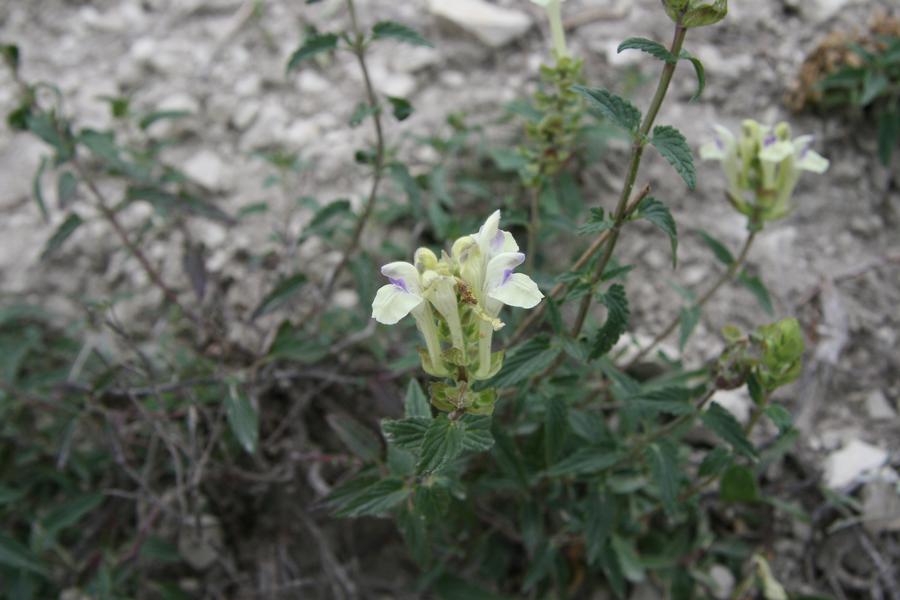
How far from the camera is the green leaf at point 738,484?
2.36 m

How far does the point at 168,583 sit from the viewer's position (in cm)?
284

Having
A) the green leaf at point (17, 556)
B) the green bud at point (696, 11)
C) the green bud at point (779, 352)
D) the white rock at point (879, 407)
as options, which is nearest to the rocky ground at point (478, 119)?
the white rock at point (879, 407)

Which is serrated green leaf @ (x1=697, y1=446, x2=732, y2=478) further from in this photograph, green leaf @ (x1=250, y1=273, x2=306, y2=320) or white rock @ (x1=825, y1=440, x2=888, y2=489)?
green leaf @ (x1=250, y1=273, x2=306, y2=320)

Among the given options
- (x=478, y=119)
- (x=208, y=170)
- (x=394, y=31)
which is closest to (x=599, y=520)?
(x=394, y=31)

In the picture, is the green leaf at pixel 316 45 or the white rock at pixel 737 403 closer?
the green leaf at pixel 316 45

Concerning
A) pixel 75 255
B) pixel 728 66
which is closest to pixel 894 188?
pixel 728 66

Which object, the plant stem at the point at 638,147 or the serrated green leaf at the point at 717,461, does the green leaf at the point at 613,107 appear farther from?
the serrated green leaf at the point at 717,461

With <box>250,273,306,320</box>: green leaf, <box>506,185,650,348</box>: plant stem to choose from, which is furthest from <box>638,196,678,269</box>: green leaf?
<box>250,273,306,320</box>: green leaf

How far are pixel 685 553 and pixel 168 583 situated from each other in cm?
201

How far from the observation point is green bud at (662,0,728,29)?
61.4 inches

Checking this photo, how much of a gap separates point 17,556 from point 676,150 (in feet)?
8.32

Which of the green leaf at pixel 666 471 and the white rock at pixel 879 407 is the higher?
the green leaf at pixel 666 471

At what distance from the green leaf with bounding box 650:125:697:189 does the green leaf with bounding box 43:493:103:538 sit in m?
2.39

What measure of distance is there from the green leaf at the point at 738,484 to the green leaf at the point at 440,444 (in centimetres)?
115
